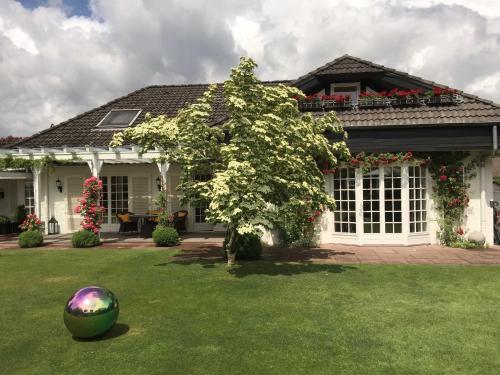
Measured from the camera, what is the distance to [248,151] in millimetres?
8344

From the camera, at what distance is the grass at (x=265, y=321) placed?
4469mm

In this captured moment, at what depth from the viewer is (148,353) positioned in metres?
4.74

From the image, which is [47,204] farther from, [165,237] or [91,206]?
[165,237]

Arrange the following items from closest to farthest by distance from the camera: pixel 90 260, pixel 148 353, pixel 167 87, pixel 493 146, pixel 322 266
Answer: pixel 148 353, pixel 322 266, pixel 90 260, pixel 493 146, pixel 167 87

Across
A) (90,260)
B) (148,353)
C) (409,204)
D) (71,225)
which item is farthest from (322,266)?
(71,225)

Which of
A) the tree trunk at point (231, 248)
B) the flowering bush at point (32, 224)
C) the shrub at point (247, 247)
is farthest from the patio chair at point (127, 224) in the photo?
the tree trunk at point (231, 248)

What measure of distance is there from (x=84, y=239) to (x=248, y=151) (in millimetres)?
7734

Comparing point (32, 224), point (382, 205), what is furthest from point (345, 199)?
point (32, 224)

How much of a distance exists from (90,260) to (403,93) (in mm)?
11285

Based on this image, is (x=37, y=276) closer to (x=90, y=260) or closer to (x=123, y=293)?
(x=90, y=260)

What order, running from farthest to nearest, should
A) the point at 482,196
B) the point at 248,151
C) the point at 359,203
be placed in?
the point at 359,203
the point at 482,196
the point at 248,151

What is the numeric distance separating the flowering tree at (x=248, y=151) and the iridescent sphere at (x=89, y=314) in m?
3.08

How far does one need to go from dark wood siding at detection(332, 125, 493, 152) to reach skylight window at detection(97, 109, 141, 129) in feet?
35.2

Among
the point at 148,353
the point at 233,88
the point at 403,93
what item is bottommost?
the point at 148,353
